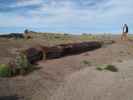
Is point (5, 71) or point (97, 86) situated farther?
point (5, 71)

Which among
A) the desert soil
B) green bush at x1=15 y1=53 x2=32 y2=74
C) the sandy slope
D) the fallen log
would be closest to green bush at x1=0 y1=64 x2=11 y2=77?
the desert soil

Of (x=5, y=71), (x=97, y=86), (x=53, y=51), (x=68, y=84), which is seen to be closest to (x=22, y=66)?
(x=5, y=71)

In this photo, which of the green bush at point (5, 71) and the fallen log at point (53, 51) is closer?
the green bush at point (5, 71)

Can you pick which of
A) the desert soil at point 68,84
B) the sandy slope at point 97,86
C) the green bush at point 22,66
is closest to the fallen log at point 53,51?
the desert soil at point 68,84

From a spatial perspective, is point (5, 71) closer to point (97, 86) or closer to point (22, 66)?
point (22, 66)

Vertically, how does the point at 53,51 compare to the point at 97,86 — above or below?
above

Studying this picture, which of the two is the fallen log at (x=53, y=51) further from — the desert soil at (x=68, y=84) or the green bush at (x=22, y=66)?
the green bush at (x=22, y=66)

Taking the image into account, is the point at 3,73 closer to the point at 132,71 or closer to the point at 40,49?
the point at 40,49

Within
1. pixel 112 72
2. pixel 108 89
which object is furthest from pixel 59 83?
pixel 112 72

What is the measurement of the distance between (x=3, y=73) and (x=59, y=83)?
2767 millimetres

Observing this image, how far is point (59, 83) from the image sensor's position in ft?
44.8

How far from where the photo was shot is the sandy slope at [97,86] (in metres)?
11.7

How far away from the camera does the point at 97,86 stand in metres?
13.4

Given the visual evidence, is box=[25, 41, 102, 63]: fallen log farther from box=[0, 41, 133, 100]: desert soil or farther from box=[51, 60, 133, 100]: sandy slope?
box=[51, 60, 133, 100]: sandy slope
